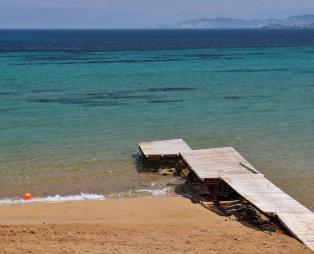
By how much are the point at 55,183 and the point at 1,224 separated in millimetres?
5360

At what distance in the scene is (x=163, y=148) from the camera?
24.7 meters

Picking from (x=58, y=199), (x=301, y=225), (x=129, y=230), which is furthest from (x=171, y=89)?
(x=301, y=225)

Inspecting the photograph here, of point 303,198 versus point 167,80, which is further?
point 167,80

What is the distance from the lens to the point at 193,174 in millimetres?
21734

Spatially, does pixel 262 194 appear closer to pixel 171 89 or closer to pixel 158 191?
pixel 158 191

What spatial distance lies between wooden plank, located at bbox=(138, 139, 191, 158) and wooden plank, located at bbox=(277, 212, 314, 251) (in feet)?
27.8

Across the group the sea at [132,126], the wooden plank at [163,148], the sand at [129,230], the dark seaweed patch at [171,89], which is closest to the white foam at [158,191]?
the sea at [132,126]

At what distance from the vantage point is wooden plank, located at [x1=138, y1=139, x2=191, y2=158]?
23.9 m

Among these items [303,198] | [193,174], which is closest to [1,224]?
[193,174]

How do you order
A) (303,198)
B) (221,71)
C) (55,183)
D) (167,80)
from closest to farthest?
1. (303,198)
2. (55,183)
3. (167,80)
4. (221,71)

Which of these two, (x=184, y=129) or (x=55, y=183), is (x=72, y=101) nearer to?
(x=184, y=129)

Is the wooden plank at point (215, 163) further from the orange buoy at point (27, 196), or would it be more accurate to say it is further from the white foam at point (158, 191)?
the orange buoy at point (27, 196)

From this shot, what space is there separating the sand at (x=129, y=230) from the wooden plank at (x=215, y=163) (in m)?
1.97

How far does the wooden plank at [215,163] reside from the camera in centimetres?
2075
